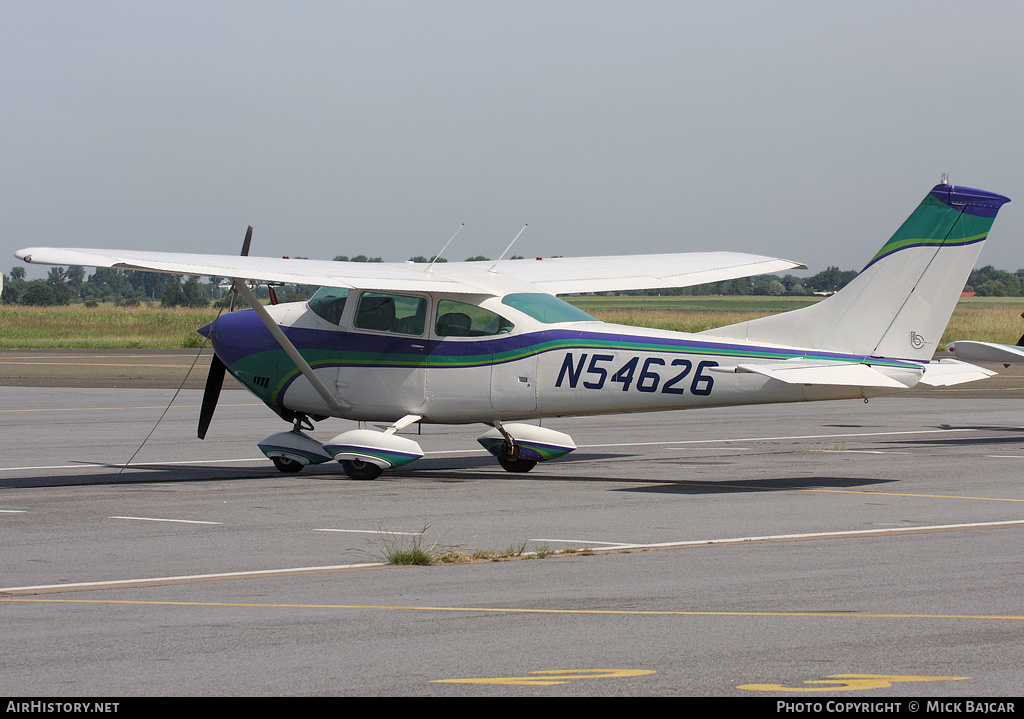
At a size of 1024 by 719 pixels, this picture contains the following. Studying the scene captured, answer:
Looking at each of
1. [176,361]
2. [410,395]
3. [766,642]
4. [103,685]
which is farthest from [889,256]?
[176,361]

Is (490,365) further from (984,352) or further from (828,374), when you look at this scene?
(984,352)

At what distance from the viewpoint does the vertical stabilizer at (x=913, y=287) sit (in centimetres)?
1338

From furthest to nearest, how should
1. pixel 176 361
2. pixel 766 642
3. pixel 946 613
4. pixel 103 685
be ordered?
pixel 176 361
pixel 946 613
pixel 766 642
pixel 103 685

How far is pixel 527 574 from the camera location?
8.59 meters

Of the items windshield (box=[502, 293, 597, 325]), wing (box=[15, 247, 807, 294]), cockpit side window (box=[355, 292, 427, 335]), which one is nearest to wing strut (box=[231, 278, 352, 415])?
wing (box=[15, 247, 807, 294])

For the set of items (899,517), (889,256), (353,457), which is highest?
(889,256)

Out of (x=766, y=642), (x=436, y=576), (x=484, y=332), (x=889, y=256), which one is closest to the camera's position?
(x=766, y=642)

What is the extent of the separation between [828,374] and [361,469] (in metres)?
5.62

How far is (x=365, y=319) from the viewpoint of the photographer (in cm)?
1505

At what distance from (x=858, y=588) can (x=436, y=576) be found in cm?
293

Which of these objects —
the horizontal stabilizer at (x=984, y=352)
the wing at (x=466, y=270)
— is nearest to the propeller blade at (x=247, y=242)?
the wing at (x=466, y=270)

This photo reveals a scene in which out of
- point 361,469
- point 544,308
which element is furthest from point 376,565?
point 544,308

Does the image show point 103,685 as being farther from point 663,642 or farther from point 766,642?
point 766,642

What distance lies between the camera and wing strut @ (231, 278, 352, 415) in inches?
552
